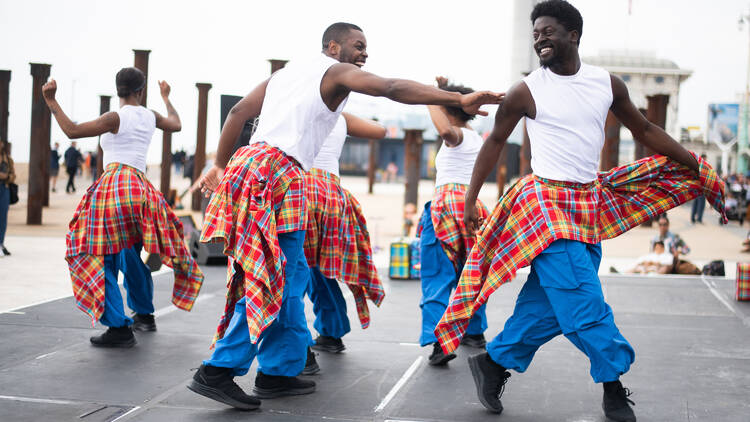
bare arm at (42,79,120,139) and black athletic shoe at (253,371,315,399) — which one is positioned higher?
bare arm at (42,79,120,139)

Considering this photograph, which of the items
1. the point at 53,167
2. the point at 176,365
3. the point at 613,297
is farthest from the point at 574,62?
the point at 53,167

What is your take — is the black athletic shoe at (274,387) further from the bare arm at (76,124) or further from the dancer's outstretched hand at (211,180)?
the bare arm at (76,124)

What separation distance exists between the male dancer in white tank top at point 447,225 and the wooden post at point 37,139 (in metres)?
10.6

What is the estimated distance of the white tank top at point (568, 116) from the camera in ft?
12.2

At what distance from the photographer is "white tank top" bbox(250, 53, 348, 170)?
12.7ft

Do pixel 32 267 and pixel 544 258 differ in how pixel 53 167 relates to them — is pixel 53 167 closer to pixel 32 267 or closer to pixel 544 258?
pixel 32 267

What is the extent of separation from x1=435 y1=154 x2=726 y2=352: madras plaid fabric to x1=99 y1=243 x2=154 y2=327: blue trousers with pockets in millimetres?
2118

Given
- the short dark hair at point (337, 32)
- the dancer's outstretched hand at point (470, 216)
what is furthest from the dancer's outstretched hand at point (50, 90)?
the dancer's outstretched hand at point (470, 216)

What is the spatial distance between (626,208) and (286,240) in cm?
155

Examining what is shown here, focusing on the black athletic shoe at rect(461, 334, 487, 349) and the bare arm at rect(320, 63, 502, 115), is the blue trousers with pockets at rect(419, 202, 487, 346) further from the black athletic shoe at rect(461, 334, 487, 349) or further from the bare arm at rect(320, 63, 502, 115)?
the bare arm at rect(320, 63, 502, 115)

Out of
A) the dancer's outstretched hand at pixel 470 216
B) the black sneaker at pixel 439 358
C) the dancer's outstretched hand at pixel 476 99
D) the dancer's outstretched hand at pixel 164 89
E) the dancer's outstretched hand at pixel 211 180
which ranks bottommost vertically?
the black sneaker at pixel 439 358

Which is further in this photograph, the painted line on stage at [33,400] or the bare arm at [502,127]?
the painted line on stage at [33,400]

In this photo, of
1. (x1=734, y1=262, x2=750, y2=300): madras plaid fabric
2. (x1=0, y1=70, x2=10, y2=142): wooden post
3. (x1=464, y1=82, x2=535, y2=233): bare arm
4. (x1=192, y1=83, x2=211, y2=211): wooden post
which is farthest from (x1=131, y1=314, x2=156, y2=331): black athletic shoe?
(x1=192, y1=83, x2=211, y2=211): wooden post

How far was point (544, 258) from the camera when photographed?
3660mm
